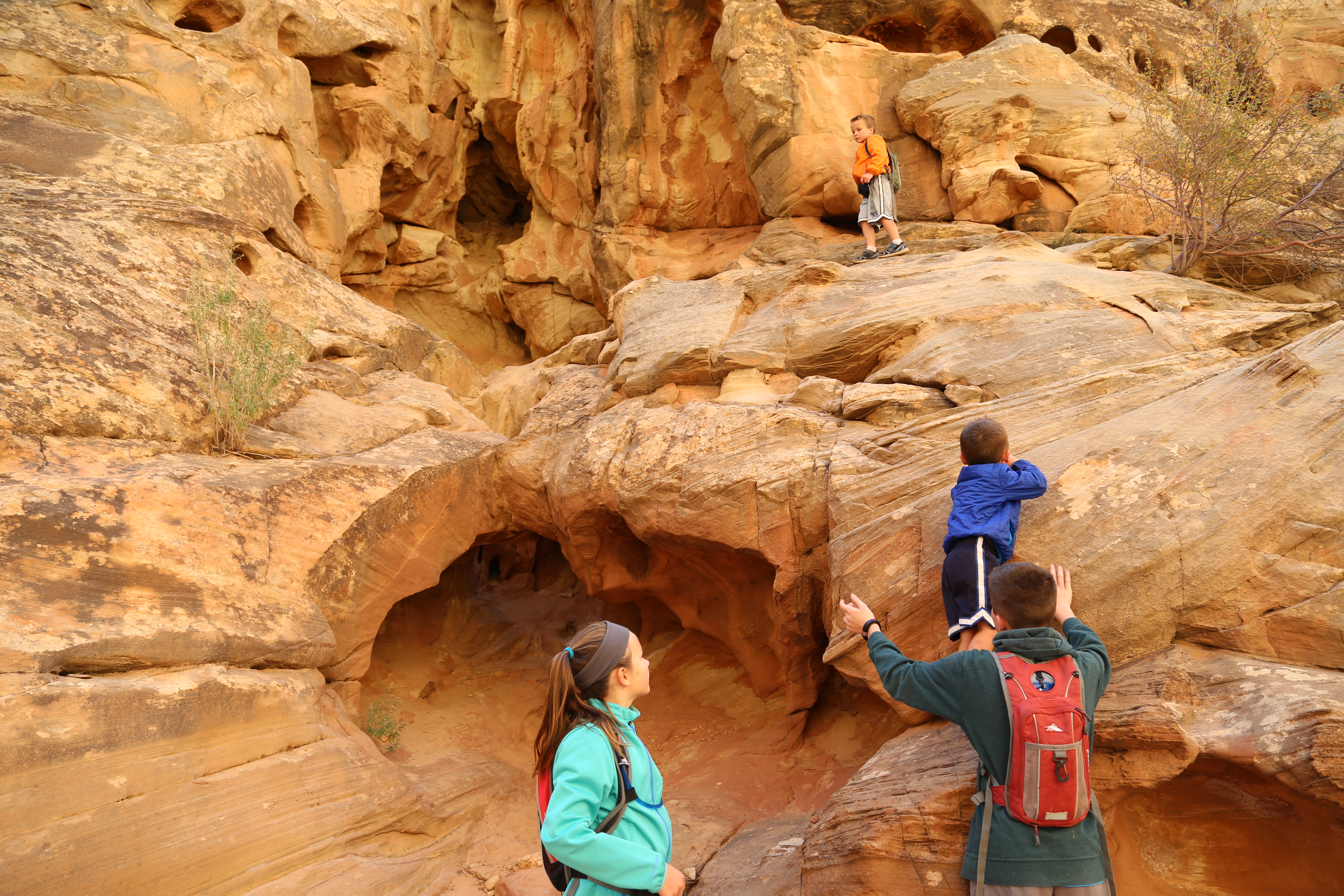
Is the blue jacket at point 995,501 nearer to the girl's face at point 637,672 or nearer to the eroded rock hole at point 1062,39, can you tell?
the girl's face at point 637,672

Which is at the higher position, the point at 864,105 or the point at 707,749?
the point at 864,105

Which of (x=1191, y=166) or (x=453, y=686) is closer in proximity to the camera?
(x=1191, y=166)

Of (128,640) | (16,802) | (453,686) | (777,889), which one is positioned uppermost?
(128,640)

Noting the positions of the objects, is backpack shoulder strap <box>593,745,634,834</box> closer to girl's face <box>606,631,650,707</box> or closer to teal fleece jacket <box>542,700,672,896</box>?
teal fleece jacket <box>542,700,672,896</box>

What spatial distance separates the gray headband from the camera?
9.76 feet

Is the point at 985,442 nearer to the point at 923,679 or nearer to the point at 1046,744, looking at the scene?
the point at 923,679

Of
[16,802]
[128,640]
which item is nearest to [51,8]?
[128,640]

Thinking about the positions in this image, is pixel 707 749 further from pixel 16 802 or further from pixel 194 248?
pixel 194 248

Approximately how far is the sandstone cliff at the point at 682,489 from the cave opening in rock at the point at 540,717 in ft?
0.17

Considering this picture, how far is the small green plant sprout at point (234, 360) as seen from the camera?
7.09m

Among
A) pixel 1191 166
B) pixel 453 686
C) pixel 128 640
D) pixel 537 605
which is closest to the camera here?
pixel 128 640

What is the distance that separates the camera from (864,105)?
520 inches

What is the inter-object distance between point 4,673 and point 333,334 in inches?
229

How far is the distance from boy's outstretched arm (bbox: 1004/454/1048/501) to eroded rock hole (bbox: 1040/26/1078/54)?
1293 cm
